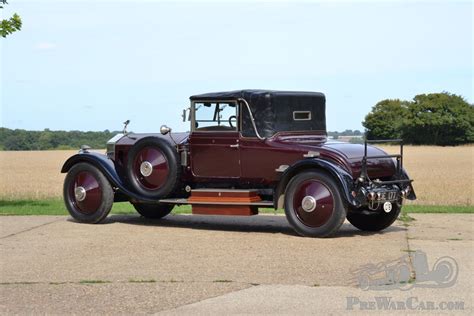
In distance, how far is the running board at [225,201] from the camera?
1150cm

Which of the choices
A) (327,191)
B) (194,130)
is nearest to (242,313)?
(327,191)

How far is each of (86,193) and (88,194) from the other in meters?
0.04

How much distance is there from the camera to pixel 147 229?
39.7ft

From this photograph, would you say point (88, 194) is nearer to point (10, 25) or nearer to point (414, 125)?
point (10, 25)

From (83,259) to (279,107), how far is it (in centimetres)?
398

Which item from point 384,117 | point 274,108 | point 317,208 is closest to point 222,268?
point 317,208

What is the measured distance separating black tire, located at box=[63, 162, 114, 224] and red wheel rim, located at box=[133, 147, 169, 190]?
0.59 metres

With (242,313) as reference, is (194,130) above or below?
above

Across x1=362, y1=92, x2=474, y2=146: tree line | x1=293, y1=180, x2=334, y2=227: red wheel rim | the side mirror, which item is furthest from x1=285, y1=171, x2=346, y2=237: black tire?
x1=362, y1=92, x2=474, y2=146: tree line

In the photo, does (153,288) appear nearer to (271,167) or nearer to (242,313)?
(242,313)

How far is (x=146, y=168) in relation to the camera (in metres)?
12.3

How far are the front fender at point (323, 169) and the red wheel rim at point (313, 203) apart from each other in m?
0.21

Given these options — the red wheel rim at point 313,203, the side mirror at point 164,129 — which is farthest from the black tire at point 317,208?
the side mirror at point 164,129

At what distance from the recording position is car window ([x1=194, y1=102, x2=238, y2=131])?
11867mm
